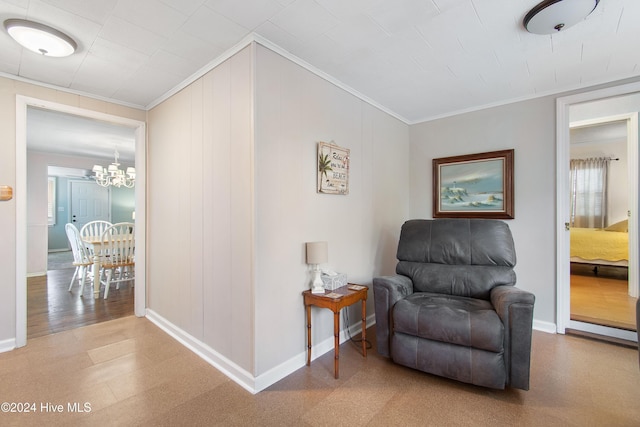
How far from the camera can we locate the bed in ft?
14.6

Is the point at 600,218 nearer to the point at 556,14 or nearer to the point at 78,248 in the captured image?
the point at 556,14

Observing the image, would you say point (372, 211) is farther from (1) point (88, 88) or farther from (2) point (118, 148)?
(2) point (118, 148)

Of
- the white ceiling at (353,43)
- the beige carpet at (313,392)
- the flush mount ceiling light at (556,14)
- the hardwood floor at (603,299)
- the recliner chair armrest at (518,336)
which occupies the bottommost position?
the beige carpet at (313,392)

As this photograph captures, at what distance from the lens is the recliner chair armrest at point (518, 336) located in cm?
179

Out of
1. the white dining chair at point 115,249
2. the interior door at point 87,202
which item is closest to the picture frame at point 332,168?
the white dining chair at point 115,249

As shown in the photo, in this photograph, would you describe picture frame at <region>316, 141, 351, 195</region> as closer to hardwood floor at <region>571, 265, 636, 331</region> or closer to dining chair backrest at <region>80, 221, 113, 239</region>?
hardwood floor at <region>571, 265, 636, 331</region>

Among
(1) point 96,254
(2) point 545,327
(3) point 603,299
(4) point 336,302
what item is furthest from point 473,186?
(1) point 96,254

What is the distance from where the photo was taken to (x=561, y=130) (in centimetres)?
284

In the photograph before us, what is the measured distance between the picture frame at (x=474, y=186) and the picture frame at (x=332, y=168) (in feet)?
→ 5.05

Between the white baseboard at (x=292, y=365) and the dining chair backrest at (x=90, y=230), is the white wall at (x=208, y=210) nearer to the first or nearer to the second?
the white baseboard at (x=292, y=365)

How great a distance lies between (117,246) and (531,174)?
5333 millimetres

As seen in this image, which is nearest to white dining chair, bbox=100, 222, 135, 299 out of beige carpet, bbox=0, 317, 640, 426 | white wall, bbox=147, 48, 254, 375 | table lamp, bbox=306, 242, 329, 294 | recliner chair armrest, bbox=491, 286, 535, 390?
white wall, bbox=147, 48, 254, 375

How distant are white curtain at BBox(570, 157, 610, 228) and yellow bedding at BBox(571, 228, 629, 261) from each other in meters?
1.01

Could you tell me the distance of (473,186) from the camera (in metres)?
3.37
